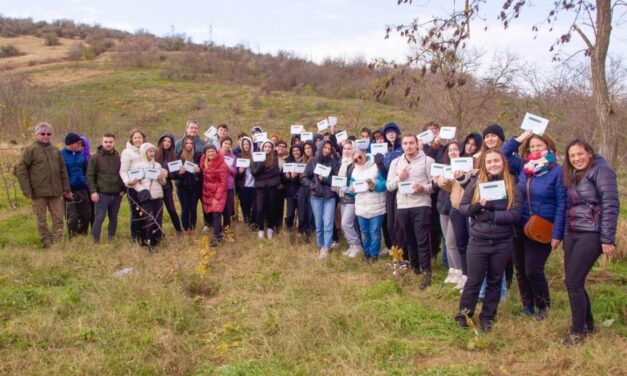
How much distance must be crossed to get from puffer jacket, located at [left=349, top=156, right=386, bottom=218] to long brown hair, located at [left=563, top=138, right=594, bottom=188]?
3.06m

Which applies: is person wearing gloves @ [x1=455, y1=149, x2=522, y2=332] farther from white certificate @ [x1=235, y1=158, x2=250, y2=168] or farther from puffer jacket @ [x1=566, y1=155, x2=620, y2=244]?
white certificate @ [x1=235, y1=158, x2=250, y2=168]

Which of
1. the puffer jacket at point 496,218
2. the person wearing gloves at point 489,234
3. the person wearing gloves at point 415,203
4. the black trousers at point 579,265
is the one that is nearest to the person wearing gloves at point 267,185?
the person wearing gloves at point 415,203

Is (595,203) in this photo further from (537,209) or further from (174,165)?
(174,165)

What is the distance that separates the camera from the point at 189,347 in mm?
4883

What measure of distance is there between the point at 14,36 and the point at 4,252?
54.3m

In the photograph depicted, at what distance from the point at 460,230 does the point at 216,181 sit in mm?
4461

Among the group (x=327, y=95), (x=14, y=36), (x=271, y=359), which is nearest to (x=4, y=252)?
(x=271, y=359)

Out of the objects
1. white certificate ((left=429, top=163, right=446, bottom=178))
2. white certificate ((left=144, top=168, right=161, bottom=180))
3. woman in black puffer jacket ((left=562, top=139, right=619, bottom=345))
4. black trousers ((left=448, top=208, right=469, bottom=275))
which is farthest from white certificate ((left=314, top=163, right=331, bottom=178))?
woman in black puffer jacket ((left=562, top=139, right=619, bottom=345))

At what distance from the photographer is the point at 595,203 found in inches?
186

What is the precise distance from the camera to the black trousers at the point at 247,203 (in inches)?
392

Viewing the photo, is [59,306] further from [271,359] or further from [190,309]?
[271,359]

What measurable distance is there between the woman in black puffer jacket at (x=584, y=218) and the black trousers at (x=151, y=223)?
6.11 m

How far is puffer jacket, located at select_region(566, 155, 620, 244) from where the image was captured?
4602mm

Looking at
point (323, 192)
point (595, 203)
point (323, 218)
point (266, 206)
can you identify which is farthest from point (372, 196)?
point (595, 203)
